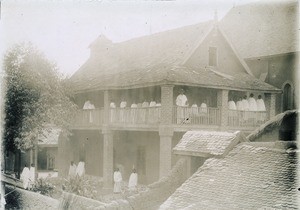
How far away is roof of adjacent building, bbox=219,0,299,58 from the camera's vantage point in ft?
83.0

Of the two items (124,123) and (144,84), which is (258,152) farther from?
(124,123)

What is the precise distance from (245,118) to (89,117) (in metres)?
9.22

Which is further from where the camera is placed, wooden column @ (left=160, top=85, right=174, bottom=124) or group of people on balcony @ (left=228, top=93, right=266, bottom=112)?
group of people on balcony @ (left=228, top=93, right=266, bottom=112)

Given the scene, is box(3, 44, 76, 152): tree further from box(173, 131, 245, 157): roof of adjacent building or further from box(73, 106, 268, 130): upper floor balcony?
box(173, 131, 245, 157): roof of adjacent building

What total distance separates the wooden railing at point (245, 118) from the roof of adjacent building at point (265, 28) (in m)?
4.63

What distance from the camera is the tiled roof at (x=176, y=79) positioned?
62.5ft

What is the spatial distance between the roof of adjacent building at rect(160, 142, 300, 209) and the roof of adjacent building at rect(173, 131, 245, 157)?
0.24 m

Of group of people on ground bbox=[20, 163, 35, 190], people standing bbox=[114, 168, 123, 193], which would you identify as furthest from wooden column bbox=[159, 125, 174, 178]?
group of people on ground bbox=[20, 163, 35, 190]

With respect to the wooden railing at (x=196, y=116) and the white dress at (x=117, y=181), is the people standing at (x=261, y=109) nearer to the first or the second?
the wooden railing at (x=196, y=116)

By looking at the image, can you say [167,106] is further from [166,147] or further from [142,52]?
[142,52]

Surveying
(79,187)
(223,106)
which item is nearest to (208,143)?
(79,187)

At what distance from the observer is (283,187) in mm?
8945

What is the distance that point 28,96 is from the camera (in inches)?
824

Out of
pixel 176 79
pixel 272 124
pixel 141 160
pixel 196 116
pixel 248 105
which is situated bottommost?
pixel 141 160
